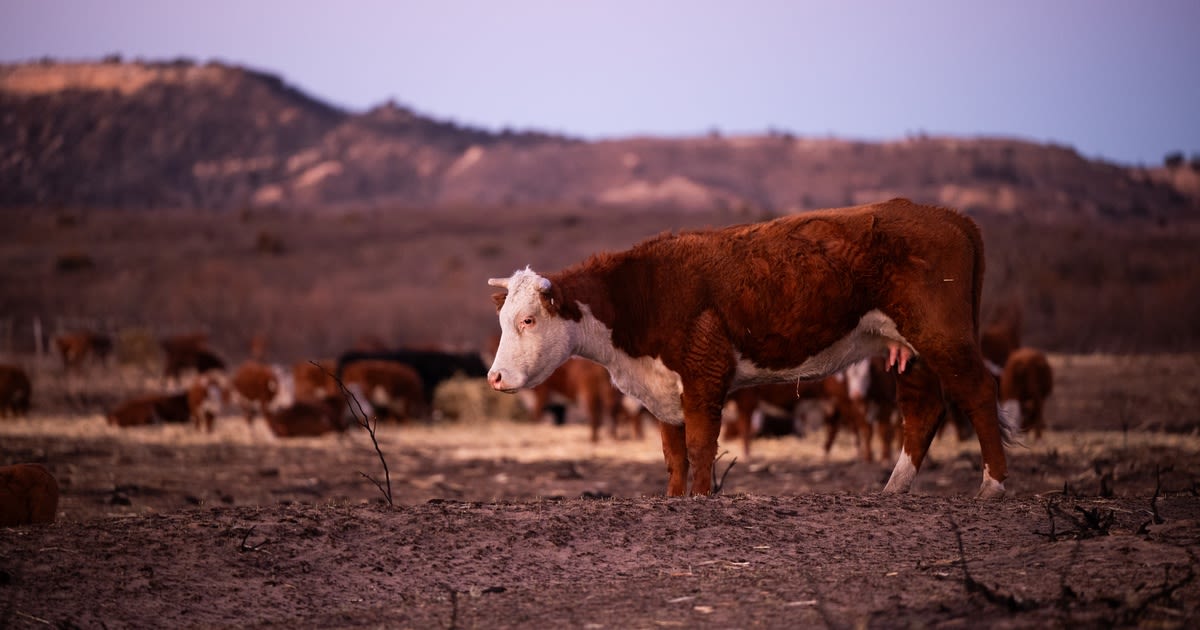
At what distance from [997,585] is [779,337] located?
299cm

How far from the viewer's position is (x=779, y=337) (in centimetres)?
761

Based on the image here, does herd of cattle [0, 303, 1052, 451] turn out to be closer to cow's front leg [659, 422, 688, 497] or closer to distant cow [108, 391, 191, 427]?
distant cow [108, 391, 191, 427]

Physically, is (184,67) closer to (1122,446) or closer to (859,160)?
(859,160)

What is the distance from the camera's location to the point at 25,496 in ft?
25.5

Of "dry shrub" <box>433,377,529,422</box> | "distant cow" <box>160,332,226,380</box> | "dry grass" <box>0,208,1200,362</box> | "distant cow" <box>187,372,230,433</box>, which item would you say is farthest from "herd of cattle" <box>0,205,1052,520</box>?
"dry grass" <box>0,208,1200,362</box>

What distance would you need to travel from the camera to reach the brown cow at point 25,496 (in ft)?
25.1

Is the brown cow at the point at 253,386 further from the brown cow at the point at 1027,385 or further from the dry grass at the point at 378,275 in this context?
the dry grass at the point at 378,275

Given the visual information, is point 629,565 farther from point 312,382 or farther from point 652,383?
point 312,382

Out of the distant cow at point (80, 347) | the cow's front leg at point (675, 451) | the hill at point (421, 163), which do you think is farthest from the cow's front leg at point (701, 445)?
the hill at point (421, 163)

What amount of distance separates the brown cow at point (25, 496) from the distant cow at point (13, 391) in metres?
11.9

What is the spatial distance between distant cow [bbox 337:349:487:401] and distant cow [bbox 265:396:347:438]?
4129 mm

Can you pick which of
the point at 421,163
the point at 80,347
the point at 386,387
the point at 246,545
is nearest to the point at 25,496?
the point at 246,545

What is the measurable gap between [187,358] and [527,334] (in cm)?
2011

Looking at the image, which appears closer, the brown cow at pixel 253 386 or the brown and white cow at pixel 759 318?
the brown and white cow at pixel 759 318
